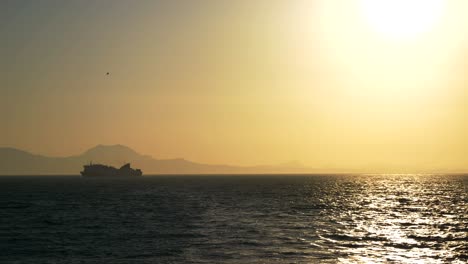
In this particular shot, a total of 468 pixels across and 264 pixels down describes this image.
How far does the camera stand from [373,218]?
74125 millimetres

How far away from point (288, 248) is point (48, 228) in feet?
109

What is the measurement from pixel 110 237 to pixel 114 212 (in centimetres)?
3009

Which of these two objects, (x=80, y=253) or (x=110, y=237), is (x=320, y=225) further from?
(x=80, y=253)

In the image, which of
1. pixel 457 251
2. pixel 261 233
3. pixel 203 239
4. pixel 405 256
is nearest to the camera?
pixel 405 256

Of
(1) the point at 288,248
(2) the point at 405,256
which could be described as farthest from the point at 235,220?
(2) the point at 405,256

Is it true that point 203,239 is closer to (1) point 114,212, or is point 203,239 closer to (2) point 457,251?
(2) point 457,251

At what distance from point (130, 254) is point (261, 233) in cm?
1705

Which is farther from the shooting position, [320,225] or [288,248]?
[320,225]

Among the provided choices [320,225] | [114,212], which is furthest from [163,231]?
[114,212]

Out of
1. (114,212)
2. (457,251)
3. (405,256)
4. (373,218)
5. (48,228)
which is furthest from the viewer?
(114,212)

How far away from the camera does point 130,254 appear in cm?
4369

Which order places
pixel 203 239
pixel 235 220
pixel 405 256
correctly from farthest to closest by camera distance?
pixel 235 220 → pixel 203 239 → pixel 405 256

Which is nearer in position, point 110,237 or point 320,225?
point 110,237

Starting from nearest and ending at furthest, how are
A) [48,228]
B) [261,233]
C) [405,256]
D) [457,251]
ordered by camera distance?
[405,256], [457,251], [261,233], [48,228]
